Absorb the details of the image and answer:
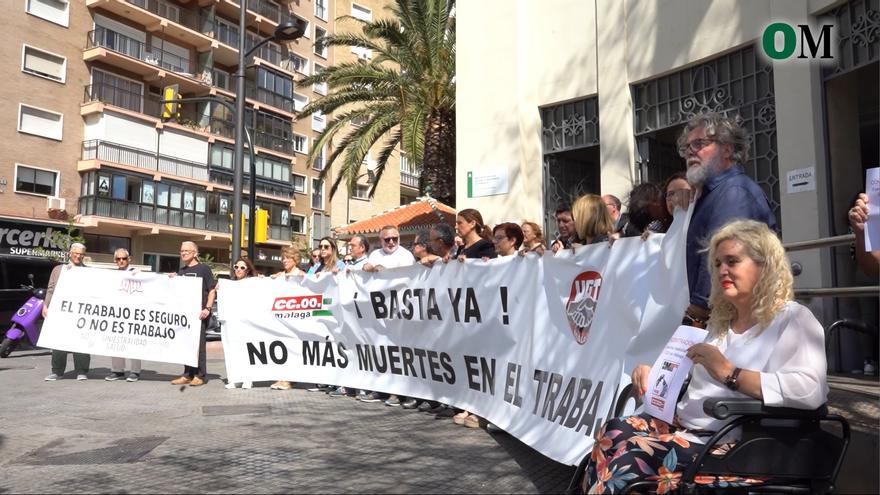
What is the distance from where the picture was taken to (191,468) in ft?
15.1

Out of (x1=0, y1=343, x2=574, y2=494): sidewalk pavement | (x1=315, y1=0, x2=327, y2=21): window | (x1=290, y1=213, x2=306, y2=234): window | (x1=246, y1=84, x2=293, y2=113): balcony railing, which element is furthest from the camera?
(x1=315, y1=0, x2=327, y2=21): window

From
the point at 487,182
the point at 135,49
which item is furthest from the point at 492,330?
the point at 135,49

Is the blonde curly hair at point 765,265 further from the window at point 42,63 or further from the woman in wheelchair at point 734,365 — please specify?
the window at point 42,63

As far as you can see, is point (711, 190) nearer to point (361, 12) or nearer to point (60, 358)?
point (60, 358)

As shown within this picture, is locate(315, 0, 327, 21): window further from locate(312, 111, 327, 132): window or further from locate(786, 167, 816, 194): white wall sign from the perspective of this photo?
locate(786, 167, 816, 194): white wall sign

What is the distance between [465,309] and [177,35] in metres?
41.3

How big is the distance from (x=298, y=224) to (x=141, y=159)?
49.4ft

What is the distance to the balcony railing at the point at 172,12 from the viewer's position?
4012 cm

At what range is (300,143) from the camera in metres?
52.9

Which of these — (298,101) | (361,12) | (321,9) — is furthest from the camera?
(361,12)

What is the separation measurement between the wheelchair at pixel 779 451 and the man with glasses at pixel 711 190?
85 cm

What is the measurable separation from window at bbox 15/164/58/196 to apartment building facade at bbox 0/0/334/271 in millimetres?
50

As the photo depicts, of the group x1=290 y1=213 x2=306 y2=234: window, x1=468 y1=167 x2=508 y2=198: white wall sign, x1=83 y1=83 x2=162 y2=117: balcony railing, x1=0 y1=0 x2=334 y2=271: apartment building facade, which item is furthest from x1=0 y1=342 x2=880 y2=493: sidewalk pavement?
x1=290 y1=213 x2=306 y2=234: window

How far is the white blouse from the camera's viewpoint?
8.46ft
